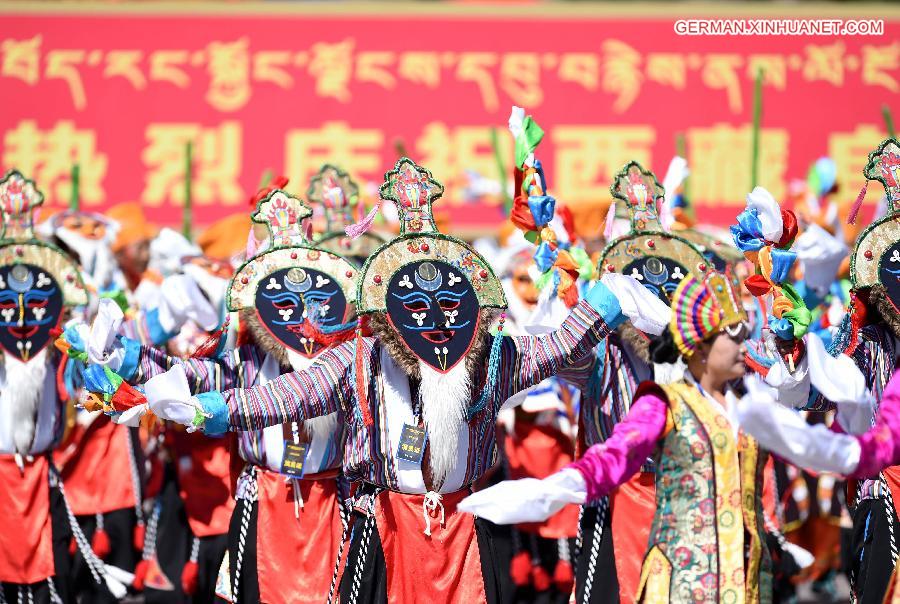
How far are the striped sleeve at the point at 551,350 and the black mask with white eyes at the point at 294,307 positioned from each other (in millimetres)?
1001

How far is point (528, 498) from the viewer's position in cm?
399

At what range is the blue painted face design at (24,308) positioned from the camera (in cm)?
660

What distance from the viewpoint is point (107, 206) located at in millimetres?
13523

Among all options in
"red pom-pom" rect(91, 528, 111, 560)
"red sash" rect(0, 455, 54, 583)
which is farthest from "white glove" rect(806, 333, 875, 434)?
"red pom-pom" rect(91, 528, 111, 560)

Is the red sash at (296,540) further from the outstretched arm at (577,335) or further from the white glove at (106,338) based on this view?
A: the outstretched arm at (577,335)

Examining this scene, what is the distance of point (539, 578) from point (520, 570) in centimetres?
13

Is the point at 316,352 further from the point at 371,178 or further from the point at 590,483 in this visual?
the point at 371,178

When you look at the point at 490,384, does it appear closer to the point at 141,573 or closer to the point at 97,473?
the point at 97,473

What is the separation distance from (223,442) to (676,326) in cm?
382

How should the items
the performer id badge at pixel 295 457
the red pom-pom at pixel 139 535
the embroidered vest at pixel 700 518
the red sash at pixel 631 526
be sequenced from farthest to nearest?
1. the red pom-pom at pixel 139 535
2. the performer id badge at pixel 295 457
3. the red sash at pixel 631 526
4. the embroidered vest at pixel 700 518

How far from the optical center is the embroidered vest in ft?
13.9

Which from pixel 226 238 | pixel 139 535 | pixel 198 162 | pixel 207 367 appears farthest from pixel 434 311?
pixel 198 162

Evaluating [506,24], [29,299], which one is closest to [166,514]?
[29,299]

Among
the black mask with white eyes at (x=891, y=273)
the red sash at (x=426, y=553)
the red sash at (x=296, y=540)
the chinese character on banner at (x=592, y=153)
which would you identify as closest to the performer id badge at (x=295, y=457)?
the red sash at (x=296, y=540)
